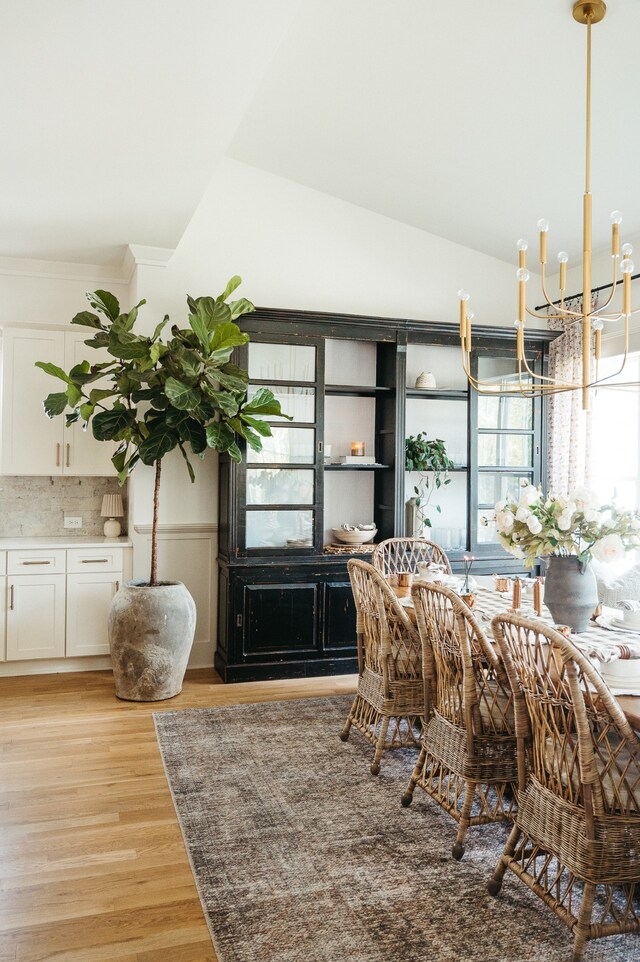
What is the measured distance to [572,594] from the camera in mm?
2797

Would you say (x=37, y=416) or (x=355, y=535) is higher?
(x=37, y=416)

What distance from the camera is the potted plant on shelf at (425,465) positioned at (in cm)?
506

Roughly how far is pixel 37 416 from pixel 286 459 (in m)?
1.78

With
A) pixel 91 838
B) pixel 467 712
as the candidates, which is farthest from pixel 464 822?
pixel 91 838

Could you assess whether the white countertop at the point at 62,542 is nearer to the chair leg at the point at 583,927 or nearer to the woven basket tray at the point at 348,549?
the woven basket tray at the point at 348,549

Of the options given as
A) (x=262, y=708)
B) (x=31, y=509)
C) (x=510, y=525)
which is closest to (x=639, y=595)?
(x=510, y=525)

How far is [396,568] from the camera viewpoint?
450 centimetres

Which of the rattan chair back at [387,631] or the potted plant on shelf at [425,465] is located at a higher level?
the potted plant on shelf at [425,465]

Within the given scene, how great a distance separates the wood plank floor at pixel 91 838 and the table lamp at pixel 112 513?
3.94 feet

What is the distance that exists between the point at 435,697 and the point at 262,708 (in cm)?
145

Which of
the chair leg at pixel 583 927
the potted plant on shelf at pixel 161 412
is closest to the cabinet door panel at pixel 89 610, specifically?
the potted plant on shelf at pixel 161 412

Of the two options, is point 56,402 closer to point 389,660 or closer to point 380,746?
point 389,660

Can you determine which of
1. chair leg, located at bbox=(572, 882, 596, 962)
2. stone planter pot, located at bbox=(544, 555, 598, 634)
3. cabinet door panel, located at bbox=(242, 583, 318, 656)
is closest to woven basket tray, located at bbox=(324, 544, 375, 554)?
cabinet door panel, located at bbox=(242, 583, 318, 656)

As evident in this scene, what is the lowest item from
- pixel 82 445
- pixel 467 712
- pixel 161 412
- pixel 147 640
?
pixel 147 640
